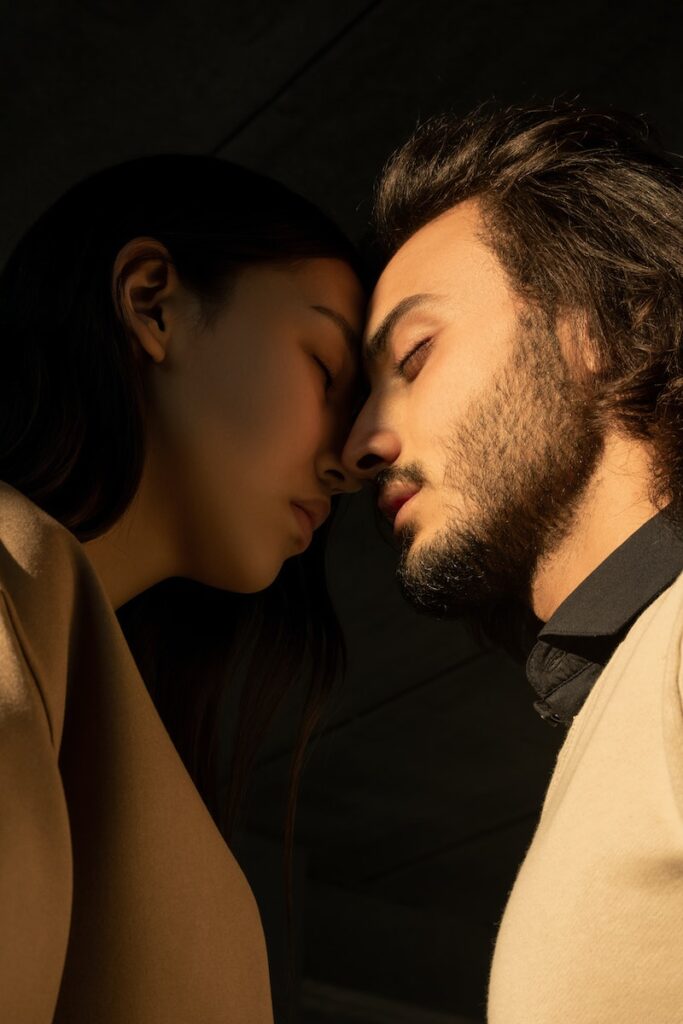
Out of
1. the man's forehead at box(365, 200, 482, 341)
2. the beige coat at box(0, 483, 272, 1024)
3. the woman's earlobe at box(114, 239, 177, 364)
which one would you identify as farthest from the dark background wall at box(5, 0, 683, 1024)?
the beige coat at box(0, 483, 272, 1024)

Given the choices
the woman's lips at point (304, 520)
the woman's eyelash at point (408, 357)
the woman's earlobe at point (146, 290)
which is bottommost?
the woman's lips at point (304, 520)

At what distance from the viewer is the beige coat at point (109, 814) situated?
1002 mm

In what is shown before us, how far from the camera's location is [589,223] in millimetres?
1998

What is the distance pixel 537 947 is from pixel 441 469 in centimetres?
81

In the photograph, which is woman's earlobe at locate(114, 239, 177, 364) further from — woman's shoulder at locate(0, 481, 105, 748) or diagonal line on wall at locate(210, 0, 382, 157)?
diagonal line on wall at locate(210, 0, 382, 157)

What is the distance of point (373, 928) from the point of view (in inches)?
224

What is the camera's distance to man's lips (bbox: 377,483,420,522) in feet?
6.09

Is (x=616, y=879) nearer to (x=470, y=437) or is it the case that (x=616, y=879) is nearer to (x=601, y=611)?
(x=601, y=611)

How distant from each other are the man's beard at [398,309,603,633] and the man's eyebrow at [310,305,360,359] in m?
0.20

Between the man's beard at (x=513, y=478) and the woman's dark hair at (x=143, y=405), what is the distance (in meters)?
0.33

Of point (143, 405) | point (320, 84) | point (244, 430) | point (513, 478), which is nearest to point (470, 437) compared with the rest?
point (513, 478)

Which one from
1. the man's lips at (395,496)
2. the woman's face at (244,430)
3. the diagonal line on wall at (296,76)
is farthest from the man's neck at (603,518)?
the diagonal line on wall at (296,76)

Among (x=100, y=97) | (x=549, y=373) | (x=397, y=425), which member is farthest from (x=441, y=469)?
(x=100, y=97)

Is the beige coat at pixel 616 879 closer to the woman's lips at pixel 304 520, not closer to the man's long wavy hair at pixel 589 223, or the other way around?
the man's long wavy hair at pixel 589 223
